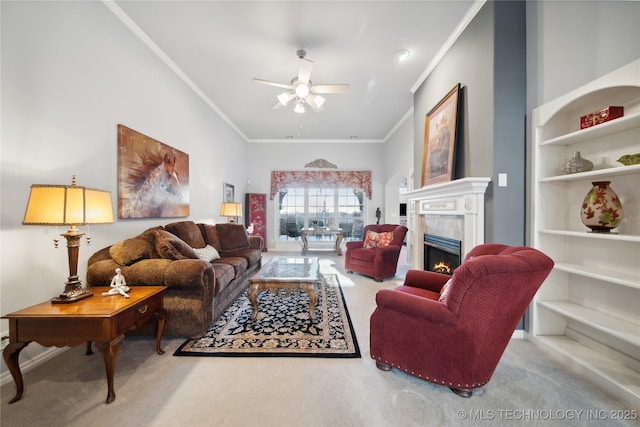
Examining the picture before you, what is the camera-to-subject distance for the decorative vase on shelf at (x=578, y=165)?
1.86 m

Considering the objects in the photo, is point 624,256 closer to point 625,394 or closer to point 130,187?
point 625,394

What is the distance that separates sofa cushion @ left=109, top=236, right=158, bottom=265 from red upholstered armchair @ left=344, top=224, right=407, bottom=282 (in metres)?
3.00

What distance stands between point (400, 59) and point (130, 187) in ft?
11.6

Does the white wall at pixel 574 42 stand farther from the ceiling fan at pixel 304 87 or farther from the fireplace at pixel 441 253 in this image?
the ceiling fan at pixel 304 87

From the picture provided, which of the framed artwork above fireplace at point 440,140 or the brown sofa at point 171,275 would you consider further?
the framed artwork above fireplace at point 440,140

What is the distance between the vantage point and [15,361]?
145 centimetres

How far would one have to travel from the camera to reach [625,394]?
1.46 metres

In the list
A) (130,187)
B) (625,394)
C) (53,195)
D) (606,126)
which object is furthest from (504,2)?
(130,187)

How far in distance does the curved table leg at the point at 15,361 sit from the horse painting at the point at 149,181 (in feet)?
4.53

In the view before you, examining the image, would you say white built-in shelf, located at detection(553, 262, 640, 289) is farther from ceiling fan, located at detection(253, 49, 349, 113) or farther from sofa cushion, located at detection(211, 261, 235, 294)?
sofa cushion, located at detection(211, 261, 235, 294)

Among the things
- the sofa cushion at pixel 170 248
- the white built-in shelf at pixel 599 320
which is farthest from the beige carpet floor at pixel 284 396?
the sofa cushion at pixel 170 248

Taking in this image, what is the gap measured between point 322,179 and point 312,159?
0.63 meters

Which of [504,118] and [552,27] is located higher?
[552,27]

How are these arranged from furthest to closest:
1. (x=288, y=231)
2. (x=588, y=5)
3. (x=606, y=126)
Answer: (x=288, y=231) < (x=588, y=5) < (x=606, y=126)
